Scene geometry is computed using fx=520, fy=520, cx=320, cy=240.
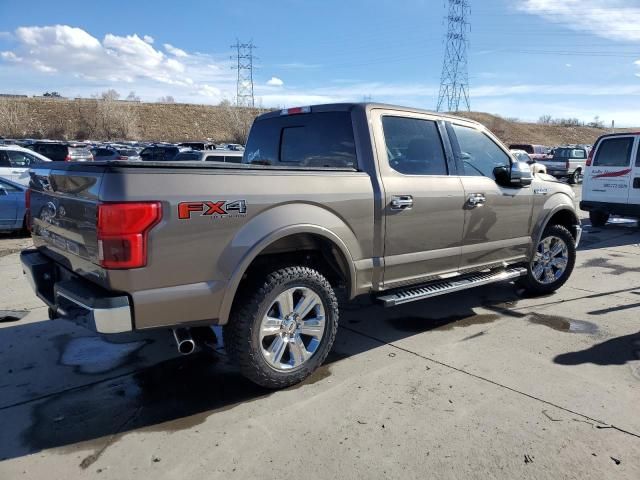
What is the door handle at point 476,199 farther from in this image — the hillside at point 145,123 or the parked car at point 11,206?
the hillside at point 145,123

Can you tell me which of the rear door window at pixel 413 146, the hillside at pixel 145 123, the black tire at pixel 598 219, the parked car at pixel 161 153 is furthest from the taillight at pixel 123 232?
the hillside at pixel 145 123

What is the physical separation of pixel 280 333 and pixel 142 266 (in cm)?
113

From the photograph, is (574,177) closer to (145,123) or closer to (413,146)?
(413,146)

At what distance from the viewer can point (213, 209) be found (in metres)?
3.09

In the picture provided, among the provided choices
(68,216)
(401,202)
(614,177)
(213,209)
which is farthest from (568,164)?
(68,216)

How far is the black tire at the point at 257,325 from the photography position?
3365mm

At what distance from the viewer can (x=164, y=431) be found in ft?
10.2

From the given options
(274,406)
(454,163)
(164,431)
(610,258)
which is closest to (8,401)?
(164,431)

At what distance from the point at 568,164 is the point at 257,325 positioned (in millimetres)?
25582

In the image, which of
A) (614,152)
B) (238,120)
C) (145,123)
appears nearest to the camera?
(614,152)

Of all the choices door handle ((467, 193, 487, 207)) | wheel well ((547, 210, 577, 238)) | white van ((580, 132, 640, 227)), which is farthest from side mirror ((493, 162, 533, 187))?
white van ((580, 132, 640, 227))

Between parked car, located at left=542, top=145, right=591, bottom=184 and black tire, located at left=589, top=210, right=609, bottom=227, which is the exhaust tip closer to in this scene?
black tire, located at left=589, top=210, right=609, bottom=227

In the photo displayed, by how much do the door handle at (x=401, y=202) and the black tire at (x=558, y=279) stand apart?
2275 millimetres

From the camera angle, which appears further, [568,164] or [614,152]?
[568,164]
